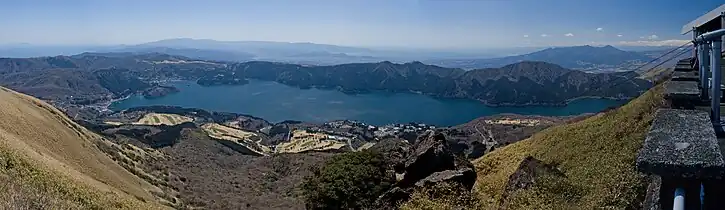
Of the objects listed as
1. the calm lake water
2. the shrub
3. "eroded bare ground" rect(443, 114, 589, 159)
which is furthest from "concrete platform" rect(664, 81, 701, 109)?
the calm lake water

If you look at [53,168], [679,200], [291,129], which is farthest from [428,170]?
[291,129]

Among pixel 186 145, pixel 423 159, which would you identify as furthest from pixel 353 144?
pixel 423 159

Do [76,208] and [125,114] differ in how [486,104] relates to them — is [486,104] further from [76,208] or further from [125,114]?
[76,208]

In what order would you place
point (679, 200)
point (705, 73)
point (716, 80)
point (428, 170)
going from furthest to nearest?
point (428, 170) < point (705, 73) < point (716, 80) < point (679, 200)

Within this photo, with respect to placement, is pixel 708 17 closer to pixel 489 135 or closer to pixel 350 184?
pixel 350 184

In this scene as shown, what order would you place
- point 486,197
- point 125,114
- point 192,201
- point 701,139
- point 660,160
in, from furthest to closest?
1. point 125,114
2. point 192,201
3. point 486,197
4. point 701,139
5. point 660,160

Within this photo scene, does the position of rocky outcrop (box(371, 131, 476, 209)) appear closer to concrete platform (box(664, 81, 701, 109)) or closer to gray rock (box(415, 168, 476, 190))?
gray rock (box(415, 168, 476, 190))

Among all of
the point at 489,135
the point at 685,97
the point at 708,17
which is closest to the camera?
the point at 685,97
